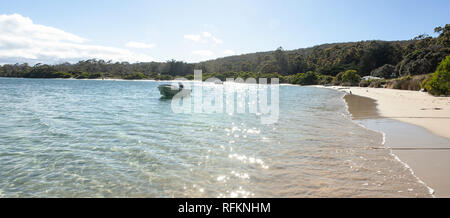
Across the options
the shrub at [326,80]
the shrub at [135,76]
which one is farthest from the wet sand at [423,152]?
the shrub at [135,76]

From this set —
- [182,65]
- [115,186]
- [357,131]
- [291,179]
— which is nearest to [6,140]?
[115,186]

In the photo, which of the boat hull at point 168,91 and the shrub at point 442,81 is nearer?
the shrub at point 442,81

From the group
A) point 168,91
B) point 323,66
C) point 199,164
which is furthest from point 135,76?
point 199,164

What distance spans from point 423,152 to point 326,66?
4334 inches

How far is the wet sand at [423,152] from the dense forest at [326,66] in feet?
210

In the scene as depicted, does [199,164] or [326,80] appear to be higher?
[326,80]

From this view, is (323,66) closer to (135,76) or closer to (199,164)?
(135,76)

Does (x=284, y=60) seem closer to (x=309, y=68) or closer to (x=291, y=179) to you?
A: (x=309, y=68)

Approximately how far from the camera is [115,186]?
5.35m

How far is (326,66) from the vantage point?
357 feet

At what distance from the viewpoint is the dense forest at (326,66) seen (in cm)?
6812

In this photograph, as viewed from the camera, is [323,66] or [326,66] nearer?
[326,66]

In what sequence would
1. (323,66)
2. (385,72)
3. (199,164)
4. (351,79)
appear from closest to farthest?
(199,164) → (351,79) → (385,72) → (323,66)

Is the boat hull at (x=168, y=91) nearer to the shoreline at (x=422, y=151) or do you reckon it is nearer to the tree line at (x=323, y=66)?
the shoreline at (x=422, y=151)
